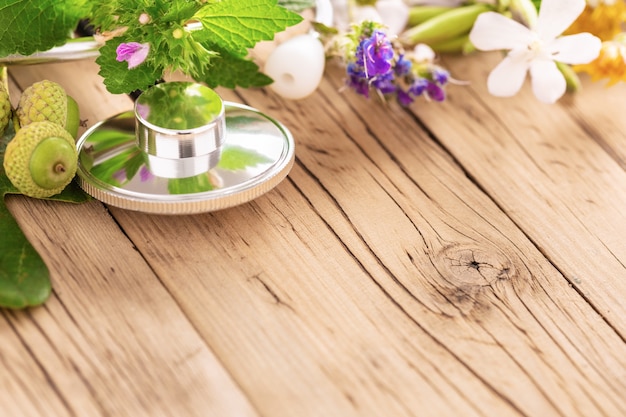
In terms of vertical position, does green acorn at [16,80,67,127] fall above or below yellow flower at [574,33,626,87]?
below

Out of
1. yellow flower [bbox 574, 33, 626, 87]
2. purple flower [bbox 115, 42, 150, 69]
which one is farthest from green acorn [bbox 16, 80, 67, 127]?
yellow flower [bbox 574, 33, 626, 87]

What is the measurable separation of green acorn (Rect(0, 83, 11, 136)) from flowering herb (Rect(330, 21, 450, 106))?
408 millimetres

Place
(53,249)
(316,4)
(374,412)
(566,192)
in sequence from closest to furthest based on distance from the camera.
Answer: (374,412) < (53,249) < (566,192) < (316,4)

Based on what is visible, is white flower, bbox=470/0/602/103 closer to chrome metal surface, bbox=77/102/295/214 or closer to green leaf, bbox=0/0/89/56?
chrome metal surface, bbox=77/102/295/214

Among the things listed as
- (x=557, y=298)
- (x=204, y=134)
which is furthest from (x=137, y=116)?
(x=557, y=298)

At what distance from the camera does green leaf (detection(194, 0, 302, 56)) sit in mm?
884

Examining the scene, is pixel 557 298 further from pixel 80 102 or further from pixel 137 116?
pixel 80 102

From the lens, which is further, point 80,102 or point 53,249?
point 80,102

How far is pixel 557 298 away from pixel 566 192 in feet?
0.64

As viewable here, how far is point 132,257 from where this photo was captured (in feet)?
2.84

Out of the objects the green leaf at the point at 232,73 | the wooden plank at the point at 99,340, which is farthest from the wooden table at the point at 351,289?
the green leaf at the point at 232,73

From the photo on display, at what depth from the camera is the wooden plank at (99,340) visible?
73cm

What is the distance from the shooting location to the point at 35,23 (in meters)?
0.93

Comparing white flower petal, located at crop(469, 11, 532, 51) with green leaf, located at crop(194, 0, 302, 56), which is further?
white flower petal, located at crop(469, 11, 532, 51)
